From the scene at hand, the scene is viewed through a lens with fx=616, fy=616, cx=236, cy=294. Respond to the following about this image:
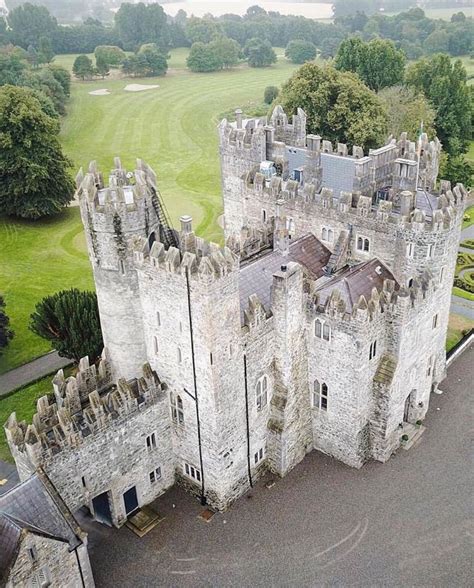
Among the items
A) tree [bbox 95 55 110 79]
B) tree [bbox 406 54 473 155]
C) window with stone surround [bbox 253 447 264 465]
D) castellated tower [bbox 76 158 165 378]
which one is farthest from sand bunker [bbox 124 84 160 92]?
window with stone surround [bbox 253 447 264 465]

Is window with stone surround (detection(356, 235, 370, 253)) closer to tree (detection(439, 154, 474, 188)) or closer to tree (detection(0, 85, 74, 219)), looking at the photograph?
tree (detection(439, 154, 474, 188))

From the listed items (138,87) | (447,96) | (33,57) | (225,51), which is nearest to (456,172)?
(447,96)

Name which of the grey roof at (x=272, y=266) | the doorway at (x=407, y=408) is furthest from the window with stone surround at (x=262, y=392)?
the doorway at (x=407, y=408)

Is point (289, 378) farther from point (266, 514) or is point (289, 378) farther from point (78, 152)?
point (78, 152)

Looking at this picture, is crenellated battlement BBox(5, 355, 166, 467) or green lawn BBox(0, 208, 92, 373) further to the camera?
green lawn BBox(0, 208, 92, 373)

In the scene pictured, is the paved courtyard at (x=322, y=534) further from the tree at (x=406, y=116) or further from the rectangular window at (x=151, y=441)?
the tree at (x=406, y=116)
